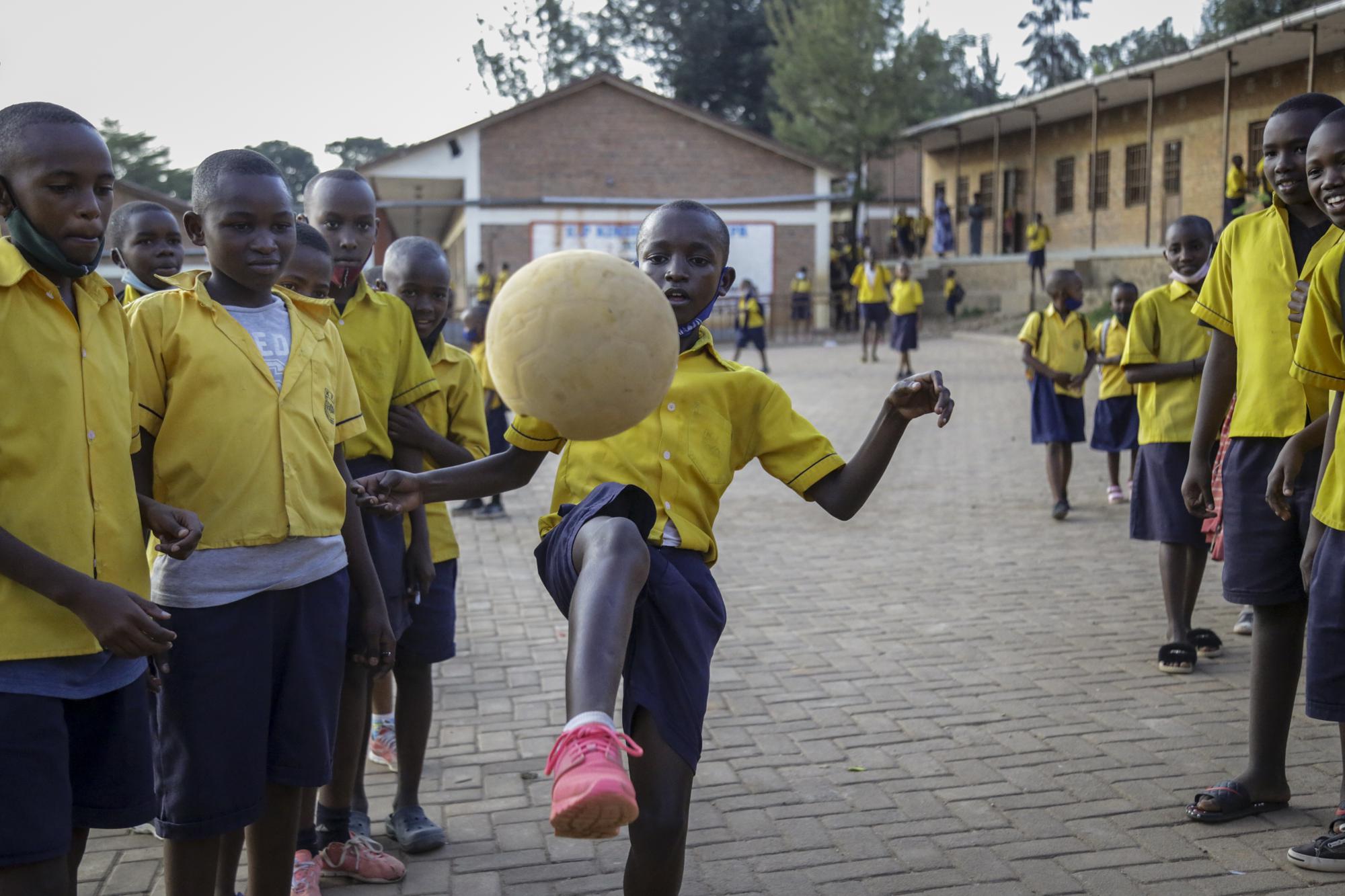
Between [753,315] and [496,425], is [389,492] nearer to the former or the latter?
[496,425]

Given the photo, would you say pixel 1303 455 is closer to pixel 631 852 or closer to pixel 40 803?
pixel 631 852

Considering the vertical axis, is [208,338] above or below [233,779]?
above

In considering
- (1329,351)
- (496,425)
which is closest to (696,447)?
(1329,351)

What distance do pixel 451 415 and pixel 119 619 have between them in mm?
1794

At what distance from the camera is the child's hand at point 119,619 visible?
238 centimetres

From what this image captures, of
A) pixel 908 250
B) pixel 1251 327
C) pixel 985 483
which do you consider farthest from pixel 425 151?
pixel 1251 327

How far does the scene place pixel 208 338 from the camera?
9.36ft

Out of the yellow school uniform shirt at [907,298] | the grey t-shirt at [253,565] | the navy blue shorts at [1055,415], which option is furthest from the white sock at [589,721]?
the yellow school uniform shirt at [907,298]

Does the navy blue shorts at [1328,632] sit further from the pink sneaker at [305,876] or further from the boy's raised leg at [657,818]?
the pink sneaker at [305,876]

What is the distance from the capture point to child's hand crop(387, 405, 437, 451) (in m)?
3.70

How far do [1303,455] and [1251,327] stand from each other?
21.1 inches

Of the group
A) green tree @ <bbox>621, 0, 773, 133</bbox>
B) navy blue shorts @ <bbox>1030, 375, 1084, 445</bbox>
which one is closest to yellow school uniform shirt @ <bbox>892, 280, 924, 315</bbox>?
navy blue shorts @ <bbox>1030, 375, 1084, 445</bbox>

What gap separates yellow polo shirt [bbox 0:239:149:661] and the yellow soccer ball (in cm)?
82

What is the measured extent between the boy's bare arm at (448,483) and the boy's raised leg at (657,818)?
69cm
